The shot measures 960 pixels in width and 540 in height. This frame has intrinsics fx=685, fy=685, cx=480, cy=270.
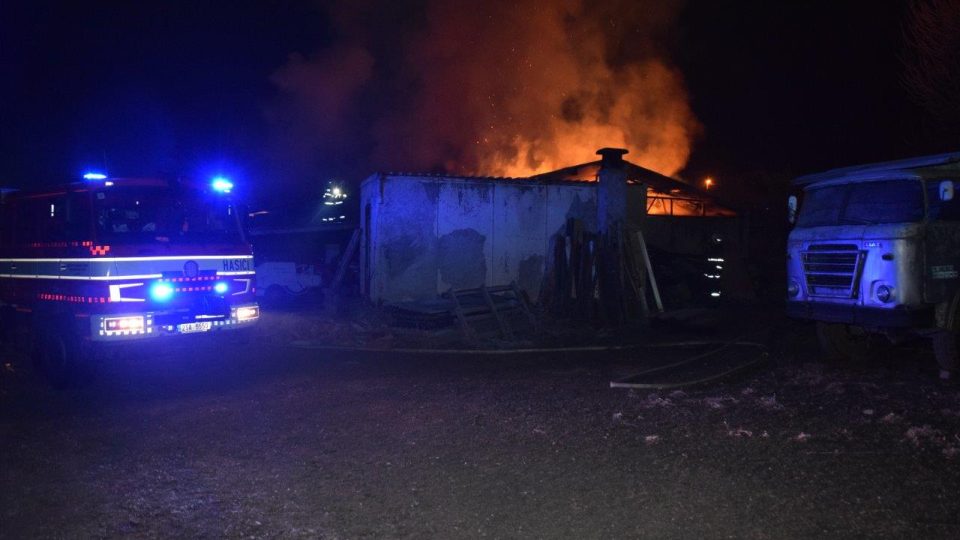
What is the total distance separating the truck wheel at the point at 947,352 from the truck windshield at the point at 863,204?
1.37m

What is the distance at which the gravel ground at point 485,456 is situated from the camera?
4.30m

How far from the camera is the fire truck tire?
818 centimetres

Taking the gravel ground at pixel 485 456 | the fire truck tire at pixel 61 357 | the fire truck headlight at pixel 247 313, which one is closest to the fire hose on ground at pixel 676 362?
the gravel ground at pixel 485 456

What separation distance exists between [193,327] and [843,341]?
832 cm

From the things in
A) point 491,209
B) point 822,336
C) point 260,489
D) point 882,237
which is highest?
point 491,209

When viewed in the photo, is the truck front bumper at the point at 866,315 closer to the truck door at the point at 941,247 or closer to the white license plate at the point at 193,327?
Answer: the truck door at the point at 941,247

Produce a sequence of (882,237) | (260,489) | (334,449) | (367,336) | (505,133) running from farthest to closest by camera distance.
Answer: (505,133) → (367,336) → (882,237) → (334,449) → (260,489)

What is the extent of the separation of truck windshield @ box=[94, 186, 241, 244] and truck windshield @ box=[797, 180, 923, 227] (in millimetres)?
7827

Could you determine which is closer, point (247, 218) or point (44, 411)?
point (44, 411)

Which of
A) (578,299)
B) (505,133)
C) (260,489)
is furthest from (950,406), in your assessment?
(505,133)

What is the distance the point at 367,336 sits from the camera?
1228 centimetres

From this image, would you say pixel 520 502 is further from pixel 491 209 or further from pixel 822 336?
pixel 491 209

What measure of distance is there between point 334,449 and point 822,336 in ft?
22.0

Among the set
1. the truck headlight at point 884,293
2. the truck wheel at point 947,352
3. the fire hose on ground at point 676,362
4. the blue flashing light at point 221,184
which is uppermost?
the blue flashing light at point 221,184
